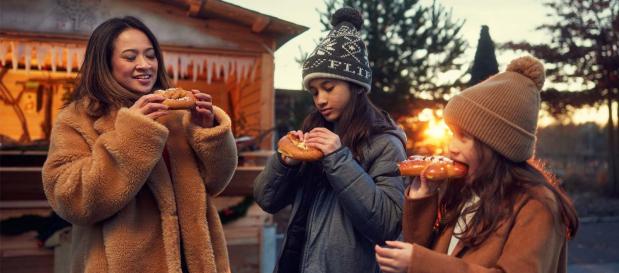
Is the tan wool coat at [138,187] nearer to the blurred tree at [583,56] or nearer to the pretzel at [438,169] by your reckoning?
the pretzel at [438,169]

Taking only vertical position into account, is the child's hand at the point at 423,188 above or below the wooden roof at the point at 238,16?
below

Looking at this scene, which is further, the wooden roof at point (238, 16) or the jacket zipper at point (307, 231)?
the wooden roof at point (238, 16)

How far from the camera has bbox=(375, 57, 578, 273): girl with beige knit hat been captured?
168 cm

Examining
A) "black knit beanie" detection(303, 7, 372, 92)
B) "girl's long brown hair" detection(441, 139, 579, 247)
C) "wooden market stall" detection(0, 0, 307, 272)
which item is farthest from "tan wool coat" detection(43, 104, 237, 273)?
"wooden market stall" detection(0, 0, 307, 272)

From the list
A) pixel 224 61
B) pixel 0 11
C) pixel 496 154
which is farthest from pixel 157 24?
pixel 496 154

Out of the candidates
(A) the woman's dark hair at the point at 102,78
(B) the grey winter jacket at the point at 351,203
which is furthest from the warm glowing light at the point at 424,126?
(A) the woman's dark hair at the point at 102,78

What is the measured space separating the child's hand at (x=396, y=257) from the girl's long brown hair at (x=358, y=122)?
646 mm

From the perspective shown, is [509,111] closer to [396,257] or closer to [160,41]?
[396,257]

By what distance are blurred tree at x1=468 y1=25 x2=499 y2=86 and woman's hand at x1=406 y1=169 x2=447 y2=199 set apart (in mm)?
3819

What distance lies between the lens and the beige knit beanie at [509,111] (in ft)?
5.96

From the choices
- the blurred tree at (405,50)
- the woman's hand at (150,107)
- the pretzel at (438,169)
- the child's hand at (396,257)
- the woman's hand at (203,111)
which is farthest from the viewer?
the blurred tree at (405,50)

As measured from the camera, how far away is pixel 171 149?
2.27 metres

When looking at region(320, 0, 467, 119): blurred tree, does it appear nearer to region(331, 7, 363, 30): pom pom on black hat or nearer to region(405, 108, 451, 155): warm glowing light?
region(405, 108, 451, 155): warm glowing light

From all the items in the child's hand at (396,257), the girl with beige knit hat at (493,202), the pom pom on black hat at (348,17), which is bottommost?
the child's hand at (396,257)
